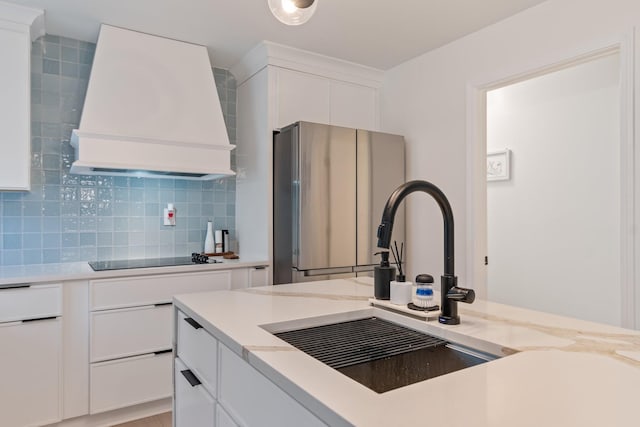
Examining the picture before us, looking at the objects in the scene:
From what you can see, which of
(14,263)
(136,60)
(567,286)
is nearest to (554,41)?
(567,286)

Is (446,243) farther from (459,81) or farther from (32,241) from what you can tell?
(32,241)

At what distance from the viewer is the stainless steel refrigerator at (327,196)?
106 inches

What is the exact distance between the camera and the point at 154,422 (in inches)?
97.0

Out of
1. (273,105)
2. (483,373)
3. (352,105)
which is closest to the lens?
(483,373)

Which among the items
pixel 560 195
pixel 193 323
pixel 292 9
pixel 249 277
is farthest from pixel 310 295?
pixel 560 195

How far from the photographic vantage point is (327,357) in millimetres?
941

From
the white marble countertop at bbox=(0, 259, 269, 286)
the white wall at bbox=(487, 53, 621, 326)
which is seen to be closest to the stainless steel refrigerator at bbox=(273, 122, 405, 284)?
the white marble countertop at bbox=(0, 259, 269, 286)

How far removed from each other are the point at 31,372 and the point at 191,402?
1.43 meters

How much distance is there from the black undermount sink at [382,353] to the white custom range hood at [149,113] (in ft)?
6.31

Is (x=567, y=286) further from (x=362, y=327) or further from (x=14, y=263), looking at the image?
(x=14, y=263)

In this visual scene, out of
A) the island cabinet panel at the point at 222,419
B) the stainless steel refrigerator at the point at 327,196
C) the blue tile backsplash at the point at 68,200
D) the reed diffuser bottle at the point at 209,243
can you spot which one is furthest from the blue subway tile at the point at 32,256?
the island cabinet panel at the point at 222,419

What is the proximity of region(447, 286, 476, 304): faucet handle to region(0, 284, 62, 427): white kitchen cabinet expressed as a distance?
2.12 m

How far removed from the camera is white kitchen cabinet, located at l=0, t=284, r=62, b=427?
212 cm

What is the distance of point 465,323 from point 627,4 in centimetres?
193
